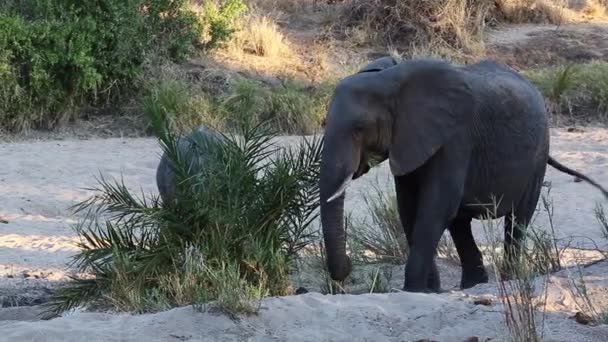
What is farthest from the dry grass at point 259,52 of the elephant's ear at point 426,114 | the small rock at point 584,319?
the small rock at point 584,319

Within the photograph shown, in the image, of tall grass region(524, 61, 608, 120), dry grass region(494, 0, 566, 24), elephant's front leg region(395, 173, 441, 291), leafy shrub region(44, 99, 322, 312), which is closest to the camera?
leafy shrub region(44, 99, 322, 312)

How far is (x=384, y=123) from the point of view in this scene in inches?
316

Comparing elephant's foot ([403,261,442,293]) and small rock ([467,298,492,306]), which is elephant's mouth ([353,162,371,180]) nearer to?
elephant's foot ([403,261,442,293])

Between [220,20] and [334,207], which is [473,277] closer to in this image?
[334,207]

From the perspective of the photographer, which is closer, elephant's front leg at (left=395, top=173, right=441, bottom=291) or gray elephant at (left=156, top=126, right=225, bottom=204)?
gray elephant at (left=156, top=126, right=225, bottom=204)

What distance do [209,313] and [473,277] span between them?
10.2ft

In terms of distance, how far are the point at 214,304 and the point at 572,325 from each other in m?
1.90

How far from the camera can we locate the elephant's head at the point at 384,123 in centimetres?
755

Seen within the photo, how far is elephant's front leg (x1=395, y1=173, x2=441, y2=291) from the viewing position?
A: 335 inches

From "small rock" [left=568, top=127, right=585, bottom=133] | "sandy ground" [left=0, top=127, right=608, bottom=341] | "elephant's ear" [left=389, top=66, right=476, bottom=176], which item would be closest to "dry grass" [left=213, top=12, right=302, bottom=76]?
"sandy ground" [left=0, top=127, right=608, bottom=341]

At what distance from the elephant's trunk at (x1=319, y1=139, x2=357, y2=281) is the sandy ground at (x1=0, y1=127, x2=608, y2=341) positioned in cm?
57

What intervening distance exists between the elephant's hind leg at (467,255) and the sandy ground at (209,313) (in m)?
0.60

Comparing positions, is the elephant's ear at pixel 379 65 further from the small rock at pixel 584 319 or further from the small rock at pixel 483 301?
the small rock at pixel 584 319

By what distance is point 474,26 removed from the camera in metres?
20.7
